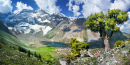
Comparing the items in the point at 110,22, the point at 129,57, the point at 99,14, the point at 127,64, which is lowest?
the point at 127,64

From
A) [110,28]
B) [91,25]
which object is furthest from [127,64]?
[91,25]

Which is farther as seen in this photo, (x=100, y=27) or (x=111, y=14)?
(x=100, y=27)

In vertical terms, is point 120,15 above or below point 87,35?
below

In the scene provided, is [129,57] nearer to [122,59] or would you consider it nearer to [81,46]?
[122,59]

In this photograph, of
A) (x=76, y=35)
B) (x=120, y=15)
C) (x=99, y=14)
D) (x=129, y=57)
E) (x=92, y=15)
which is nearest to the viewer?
(x=129, y=57)

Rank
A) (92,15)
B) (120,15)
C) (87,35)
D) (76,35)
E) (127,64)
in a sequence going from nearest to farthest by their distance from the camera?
(127,64) → (120,15) → (92,15) → (87,35) → (76,35)

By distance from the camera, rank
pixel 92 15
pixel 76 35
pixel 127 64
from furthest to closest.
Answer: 1. pixel 76 35
2. pixel 92 15
3. pixel 127 64

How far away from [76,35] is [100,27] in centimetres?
16676

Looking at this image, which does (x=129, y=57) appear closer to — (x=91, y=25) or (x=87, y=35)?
(x=91, y=25)

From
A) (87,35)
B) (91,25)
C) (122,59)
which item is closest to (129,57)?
(122,59)

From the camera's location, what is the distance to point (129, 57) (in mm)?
13203

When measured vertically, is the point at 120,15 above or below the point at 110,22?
above

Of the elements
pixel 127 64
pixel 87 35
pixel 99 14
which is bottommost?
pixel 127 64

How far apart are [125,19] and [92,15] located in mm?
11552
